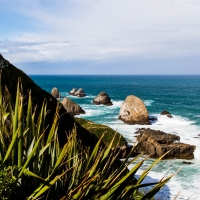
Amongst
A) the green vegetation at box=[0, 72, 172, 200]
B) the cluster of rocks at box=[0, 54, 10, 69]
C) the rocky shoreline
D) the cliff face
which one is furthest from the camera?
the rocky shoreline

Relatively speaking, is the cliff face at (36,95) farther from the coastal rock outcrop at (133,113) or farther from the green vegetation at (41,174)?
the coastal rock outcrop at (133,113)

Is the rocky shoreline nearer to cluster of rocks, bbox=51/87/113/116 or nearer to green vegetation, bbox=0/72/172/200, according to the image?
cluster of rocks, bbox=51/87/113/116

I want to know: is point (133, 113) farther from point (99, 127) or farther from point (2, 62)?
point (99, 127)

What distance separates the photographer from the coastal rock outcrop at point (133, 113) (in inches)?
2014

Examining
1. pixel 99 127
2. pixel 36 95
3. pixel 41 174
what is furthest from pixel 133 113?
pixel 41 174

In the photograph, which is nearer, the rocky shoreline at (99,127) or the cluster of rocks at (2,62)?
the cluster of rocks at (2,62)

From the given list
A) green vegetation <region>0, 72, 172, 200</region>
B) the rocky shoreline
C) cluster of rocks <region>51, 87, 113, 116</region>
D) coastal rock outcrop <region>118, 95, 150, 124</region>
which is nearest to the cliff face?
the rocky shoreline

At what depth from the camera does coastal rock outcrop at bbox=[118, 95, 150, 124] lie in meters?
51.2

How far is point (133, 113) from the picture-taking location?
51.6 metres

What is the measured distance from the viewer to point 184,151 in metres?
32.2

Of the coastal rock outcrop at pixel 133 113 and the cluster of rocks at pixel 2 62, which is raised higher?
the cluster of rocks at pixel 2 62

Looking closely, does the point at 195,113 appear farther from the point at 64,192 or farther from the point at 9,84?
the point at 64,192

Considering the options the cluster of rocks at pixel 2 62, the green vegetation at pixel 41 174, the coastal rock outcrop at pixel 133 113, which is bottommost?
the coastal rock outcrop at pixel 133 113

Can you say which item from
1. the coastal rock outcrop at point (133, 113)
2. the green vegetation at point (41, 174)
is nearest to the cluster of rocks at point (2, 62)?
the green vegetation at point (41, 174)
